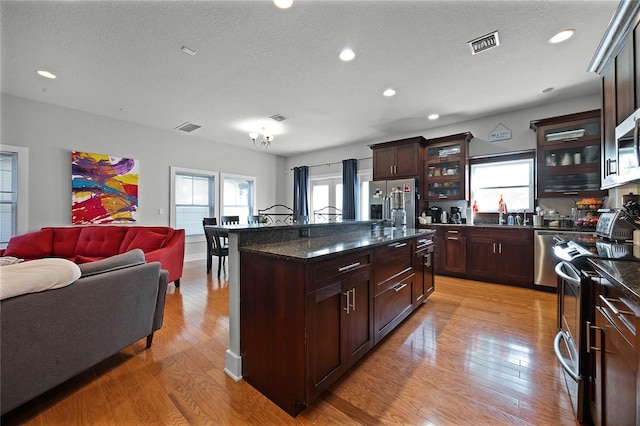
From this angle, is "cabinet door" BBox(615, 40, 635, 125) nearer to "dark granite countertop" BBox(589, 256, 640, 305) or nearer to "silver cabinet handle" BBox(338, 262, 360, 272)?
"dark granite countertop" BBox(589, 256, 640, 305)

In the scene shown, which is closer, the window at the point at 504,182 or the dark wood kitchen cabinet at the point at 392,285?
the dark wood kitchen cabinet at the point at 392,285

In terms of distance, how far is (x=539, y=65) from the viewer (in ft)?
9.71

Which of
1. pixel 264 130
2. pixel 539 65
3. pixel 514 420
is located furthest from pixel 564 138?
Answer: pixel 264 130

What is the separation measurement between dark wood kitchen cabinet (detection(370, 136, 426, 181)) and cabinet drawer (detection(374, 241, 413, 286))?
8.79ft

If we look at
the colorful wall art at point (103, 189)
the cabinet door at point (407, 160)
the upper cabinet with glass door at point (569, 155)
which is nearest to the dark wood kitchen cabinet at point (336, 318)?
the cabinet door at point (407, 160)

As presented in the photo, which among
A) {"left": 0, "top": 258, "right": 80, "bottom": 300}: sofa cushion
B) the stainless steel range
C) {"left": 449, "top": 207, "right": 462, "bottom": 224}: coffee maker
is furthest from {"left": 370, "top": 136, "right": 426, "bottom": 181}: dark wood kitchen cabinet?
{"left": 0, "top": 258, "right": 80, "bottom": 300}: sofa cushion

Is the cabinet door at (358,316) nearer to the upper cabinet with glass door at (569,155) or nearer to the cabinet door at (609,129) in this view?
the cabinet door at (609,129)

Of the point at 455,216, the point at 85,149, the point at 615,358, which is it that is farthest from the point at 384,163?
the point at 85,149

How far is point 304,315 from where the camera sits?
1425mm

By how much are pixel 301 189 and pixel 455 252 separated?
4.34m

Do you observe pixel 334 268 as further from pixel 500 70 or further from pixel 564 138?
pixel 564 138

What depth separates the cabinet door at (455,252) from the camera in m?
4.34

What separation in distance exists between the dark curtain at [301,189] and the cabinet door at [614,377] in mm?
6377

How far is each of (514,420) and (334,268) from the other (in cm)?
129
